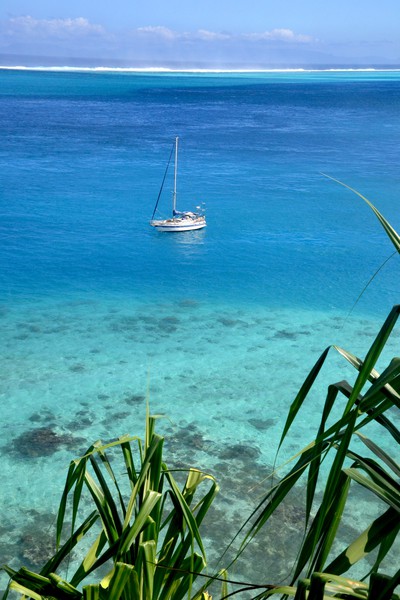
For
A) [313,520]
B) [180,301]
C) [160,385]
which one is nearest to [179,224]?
[180,301]

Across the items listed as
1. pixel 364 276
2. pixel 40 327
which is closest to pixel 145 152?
pixel 364 276

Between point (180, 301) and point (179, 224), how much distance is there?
458cm

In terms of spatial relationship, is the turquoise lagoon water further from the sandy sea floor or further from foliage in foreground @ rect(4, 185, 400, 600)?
foliage in foreground @ rect(4, 185, 400, 600)

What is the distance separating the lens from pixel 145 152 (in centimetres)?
2719

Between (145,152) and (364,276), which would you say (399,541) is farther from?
(145,152)

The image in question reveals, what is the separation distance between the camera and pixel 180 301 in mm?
12086

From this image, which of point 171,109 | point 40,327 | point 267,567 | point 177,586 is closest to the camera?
point 177,586

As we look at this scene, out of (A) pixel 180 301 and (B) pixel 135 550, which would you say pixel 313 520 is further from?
(A) pixel 180 301

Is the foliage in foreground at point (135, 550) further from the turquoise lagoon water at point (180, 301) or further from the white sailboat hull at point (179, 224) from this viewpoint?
the white sailboat hull at point (179, 224)

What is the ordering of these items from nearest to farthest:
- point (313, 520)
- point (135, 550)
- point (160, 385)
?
point (313, 520), point (135, 550), point (160, 385)

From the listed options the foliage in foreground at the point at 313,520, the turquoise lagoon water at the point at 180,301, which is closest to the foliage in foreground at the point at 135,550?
the foliage in foreground at the point at 313,520

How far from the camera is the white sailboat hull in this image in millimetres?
16375

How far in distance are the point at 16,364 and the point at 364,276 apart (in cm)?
732

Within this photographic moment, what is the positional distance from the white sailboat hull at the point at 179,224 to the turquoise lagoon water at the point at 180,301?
0.24 m
